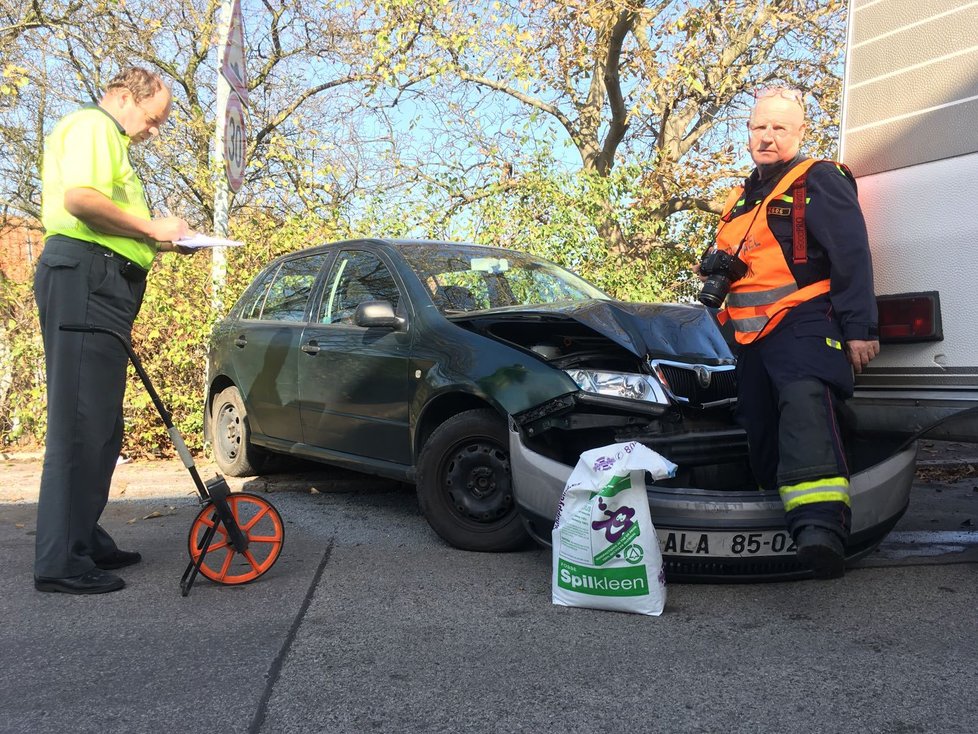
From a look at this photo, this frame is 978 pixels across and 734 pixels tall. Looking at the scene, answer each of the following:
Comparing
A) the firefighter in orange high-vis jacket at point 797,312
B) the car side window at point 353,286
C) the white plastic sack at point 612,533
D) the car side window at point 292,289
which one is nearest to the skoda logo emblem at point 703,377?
the firefighter in orange high-vis jacket at point 797,312

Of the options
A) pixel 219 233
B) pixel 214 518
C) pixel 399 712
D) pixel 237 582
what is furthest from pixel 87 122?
pixel 219 233

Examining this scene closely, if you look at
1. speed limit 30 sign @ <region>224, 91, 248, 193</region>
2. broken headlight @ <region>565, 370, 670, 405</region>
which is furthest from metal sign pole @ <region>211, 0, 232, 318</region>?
broken headlight @ <region>565, 370, 670, 405</region>

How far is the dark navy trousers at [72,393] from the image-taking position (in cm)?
370

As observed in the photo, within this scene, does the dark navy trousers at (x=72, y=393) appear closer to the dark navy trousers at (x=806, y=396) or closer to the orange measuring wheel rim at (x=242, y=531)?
the orange measuring wheel rim at (x=242, y=531)

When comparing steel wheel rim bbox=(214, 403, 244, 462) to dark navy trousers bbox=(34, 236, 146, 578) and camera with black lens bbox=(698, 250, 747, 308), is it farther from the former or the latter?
camera with black lens bbox=(698, 250, 747, 308)

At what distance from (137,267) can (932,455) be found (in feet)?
19.5

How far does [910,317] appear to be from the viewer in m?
3.49

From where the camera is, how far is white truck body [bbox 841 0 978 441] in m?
3.32

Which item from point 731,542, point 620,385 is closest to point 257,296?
point 620,385

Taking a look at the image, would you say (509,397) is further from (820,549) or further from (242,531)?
(820,549)

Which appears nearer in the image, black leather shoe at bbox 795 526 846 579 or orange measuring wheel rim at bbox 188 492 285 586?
black leather shoe at bbox 795 526 846 579

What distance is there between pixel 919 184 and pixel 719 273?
83cm

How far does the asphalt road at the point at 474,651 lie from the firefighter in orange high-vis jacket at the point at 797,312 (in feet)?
1.35

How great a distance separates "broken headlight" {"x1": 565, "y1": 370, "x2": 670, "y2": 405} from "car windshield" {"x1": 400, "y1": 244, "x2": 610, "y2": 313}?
43.7 inches
